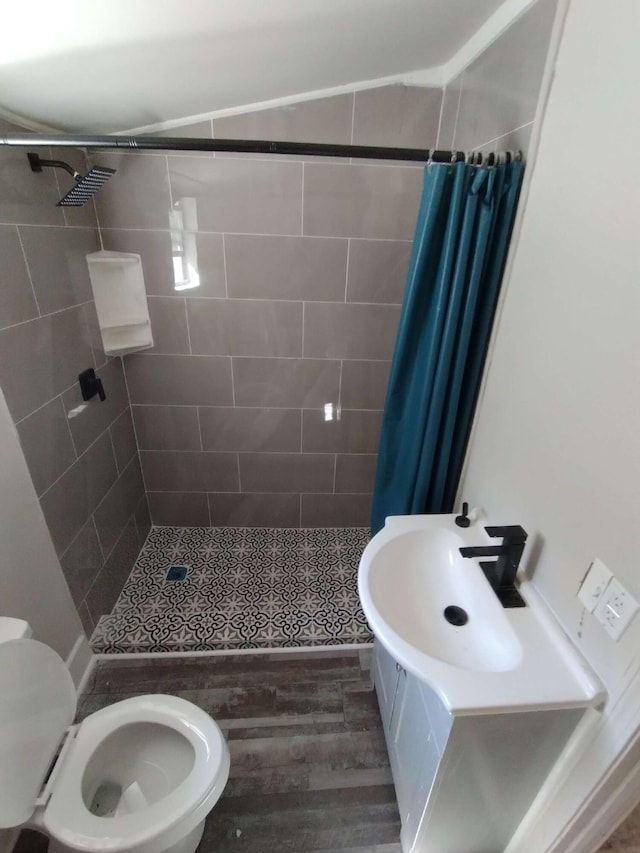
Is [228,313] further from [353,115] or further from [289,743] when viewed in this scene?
[289,743]

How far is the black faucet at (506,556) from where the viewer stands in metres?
1.03

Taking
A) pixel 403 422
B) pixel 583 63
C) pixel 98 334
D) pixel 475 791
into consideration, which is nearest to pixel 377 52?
pixel 583 63

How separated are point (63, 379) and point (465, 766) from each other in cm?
172

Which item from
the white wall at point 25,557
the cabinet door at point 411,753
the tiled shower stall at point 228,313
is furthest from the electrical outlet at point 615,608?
the white wall at point 25,557

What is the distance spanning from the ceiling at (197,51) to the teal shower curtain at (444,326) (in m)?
0.43

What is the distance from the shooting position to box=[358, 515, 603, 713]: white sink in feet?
2.78

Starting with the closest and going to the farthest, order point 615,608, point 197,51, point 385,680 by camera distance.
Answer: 1. point 615,608
2. point 197,51
3. point 385,680

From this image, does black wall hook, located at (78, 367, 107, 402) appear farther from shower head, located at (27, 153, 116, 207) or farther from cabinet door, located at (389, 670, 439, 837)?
cabinet door, located at (389, 670, 439, 837)

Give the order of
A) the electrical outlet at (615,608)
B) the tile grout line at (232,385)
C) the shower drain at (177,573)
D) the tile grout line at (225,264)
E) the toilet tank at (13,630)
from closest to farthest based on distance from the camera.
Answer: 1. the electrical outlet at (615,608)
2. the toilet tank at (13,630)
3. the tile grout line at (225,264)
4. the tile grout line at (232,385)
5. the shower drain at (177,573)

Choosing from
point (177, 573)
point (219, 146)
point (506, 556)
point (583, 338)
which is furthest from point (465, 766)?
point (219, 146)

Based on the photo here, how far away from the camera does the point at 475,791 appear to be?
3.27 ft

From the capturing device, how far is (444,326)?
4.25 ft

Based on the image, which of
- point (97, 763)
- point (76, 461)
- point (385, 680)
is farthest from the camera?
point (76, 461)

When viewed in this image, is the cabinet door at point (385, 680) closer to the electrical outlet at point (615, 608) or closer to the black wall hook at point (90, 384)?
the electrical outlet at point (615, 608)
